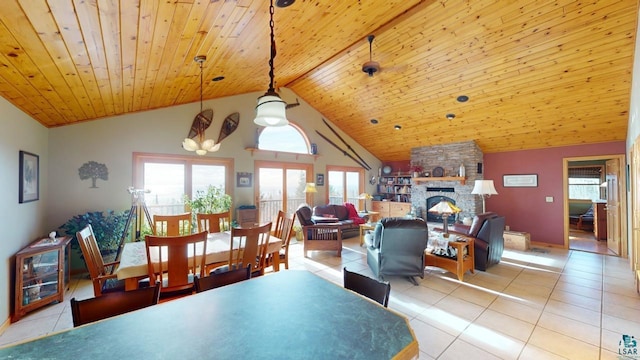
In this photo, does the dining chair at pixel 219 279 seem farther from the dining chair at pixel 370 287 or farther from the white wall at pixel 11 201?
the white wall at pixel 11 201

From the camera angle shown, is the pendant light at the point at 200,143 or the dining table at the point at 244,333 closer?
the dining table at the point at 244,333

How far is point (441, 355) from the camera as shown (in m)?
2.30

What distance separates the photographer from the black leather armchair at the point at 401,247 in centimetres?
371

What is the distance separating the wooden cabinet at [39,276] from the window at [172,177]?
1764 millimetres

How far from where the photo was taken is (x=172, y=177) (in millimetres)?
5488

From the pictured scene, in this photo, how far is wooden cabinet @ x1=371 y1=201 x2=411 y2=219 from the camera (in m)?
8.59

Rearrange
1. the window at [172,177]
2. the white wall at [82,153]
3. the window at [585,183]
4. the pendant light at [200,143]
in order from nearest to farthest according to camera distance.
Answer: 1. the white wall at [82,153]
2. the pendant light at [200,143]
3. the window at [172,177]
4. the window at [585,183]

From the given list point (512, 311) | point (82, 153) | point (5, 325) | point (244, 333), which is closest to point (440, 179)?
point (512, 311)

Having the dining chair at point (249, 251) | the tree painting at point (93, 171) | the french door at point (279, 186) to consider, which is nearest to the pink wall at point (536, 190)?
the french door at point (279, 186)

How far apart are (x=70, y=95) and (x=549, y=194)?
9.05 m

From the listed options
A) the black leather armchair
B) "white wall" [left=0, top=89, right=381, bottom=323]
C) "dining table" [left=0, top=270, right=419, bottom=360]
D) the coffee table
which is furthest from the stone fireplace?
"dining table" [left=0, top=270, right=419, bottom=360]

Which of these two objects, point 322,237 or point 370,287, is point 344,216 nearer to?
point 322,237

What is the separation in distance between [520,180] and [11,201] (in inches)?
365

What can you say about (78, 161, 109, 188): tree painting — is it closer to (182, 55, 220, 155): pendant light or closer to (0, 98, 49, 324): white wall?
(0, 98, 49, 324): white wall
